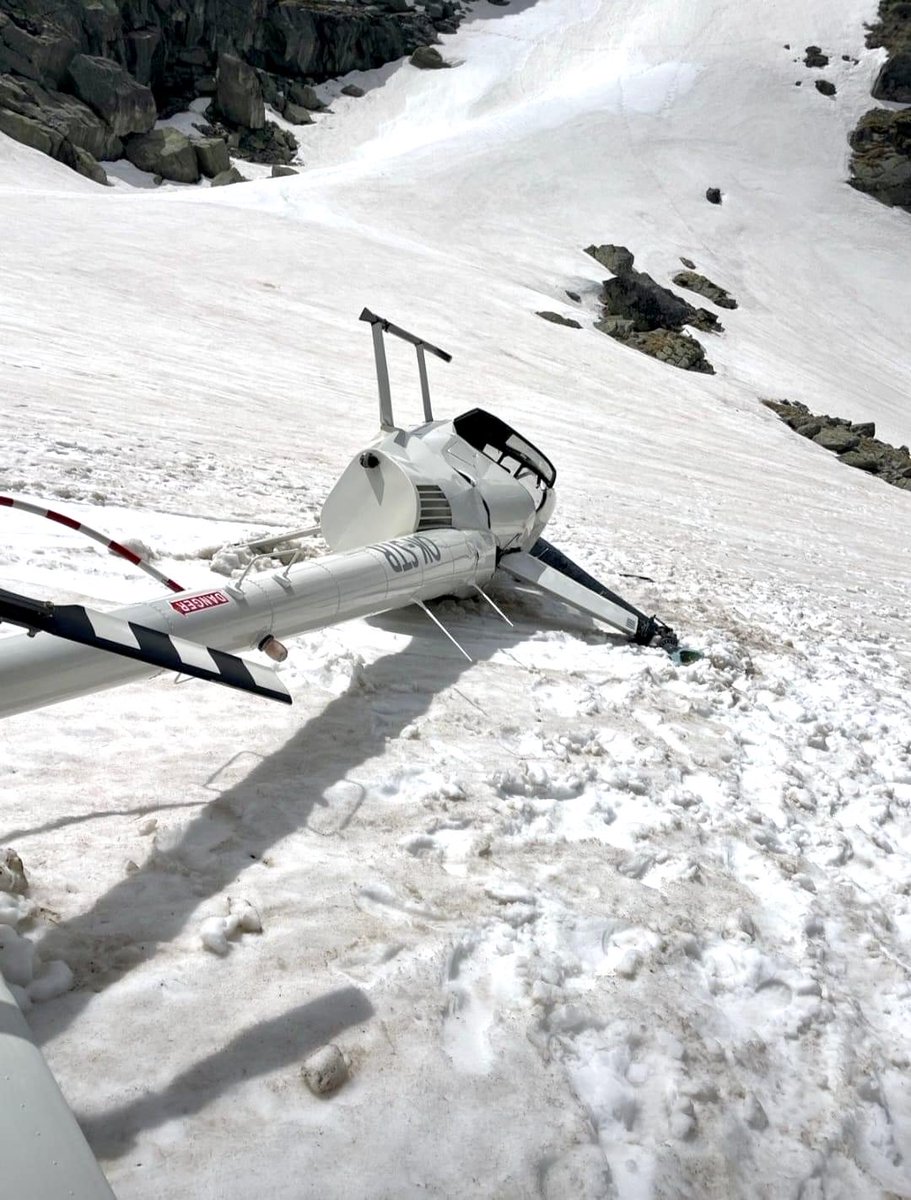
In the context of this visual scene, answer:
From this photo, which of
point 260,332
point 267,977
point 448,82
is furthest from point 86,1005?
point 448,82

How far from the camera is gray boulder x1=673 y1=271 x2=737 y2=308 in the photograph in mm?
38978

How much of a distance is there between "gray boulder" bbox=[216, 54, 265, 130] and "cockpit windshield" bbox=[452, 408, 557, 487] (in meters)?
57.3

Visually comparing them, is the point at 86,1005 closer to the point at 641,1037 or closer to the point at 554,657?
the point at 641,1037

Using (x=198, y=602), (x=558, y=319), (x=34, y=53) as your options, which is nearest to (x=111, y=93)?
(x=34, y=53)

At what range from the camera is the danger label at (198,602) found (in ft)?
16.1

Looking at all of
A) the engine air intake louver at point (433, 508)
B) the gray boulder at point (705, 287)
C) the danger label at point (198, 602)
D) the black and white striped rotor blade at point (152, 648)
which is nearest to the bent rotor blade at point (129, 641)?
the black and white striped rotor blade at point (152, 648)

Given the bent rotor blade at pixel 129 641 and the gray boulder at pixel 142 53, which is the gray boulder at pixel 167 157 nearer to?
the gray boulder at pixel 142 53

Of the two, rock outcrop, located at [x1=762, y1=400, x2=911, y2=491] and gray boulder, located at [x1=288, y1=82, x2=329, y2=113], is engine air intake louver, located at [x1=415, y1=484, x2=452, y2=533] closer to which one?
rock outcrop, located at [x1=762, y1=400, x2=911, y2=491]

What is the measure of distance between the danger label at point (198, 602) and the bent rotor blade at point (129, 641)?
1504mm

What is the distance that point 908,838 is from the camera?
5.47 meters

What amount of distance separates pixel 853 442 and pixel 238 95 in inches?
1878

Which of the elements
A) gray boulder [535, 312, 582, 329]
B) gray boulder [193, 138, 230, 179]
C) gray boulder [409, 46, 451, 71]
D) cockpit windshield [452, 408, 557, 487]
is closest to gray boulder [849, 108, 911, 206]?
gray boulder [409, 46, 451, 71]

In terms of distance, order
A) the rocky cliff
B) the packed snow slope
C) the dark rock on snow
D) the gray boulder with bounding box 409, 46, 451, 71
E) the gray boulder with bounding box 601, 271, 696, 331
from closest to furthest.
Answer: the packed snow slope
the gray boulder with bounding box 601, 271, 696, 331
the rocky cliff
the dark rock on snow
the gray boulder with bounding box 409, 46, 451, 71

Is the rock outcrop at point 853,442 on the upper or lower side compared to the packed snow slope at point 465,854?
Result: upper
